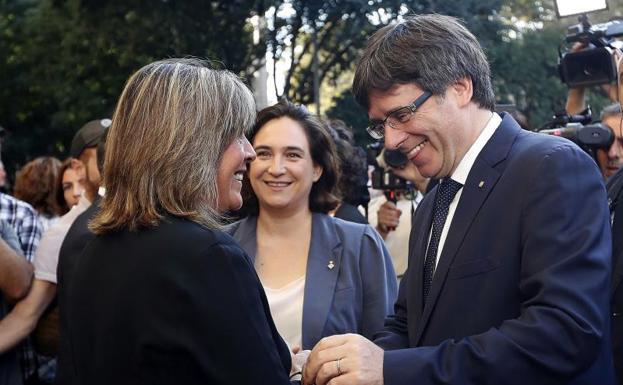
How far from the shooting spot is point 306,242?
421 centimetres

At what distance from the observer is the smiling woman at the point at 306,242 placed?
3.94 m

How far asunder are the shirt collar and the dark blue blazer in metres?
0.05

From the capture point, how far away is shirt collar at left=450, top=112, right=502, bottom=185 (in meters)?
2.65

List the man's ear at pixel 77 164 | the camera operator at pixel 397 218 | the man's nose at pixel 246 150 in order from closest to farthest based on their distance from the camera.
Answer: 1. the man's nose at pixel 246 150
2. the man's ear at pixel 77 164
3. the camera operator at pixel 397 218

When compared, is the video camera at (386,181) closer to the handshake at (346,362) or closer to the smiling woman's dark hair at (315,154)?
the smiling woman's dark hair at (315,154)

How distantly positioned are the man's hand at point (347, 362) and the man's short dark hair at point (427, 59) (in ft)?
2.54

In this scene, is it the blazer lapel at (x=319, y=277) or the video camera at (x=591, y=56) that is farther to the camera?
the video camera at (x=591, y=56)

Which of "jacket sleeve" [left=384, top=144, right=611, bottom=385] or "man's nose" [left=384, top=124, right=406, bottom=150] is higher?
"man's nose" [left=384, top=124, right=406, bottom=150]

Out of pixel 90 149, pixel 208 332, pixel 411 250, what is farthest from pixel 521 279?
pixel 90 149

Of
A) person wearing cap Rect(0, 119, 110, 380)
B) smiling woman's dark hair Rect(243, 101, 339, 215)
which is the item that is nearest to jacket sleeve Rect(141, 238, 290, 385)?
smiling woman's dark hair Rect(243, 101, 339, 215)

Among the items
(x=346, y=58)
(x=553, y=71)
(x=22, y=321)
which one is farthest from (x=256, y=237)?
(x=553, y=71)

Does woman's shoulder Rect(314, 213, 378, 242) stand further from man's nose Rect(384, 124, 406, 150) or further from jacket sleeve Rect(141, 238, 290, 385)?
jacket sleeve Rect(141, 238, 290, 385)

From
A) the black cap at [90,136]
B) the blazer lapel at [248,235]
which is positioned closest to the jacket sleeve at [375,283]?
the blazer lapel at [248,235]

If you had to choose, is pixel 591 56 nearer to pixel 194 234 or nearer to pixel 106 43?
pixel 194 234
